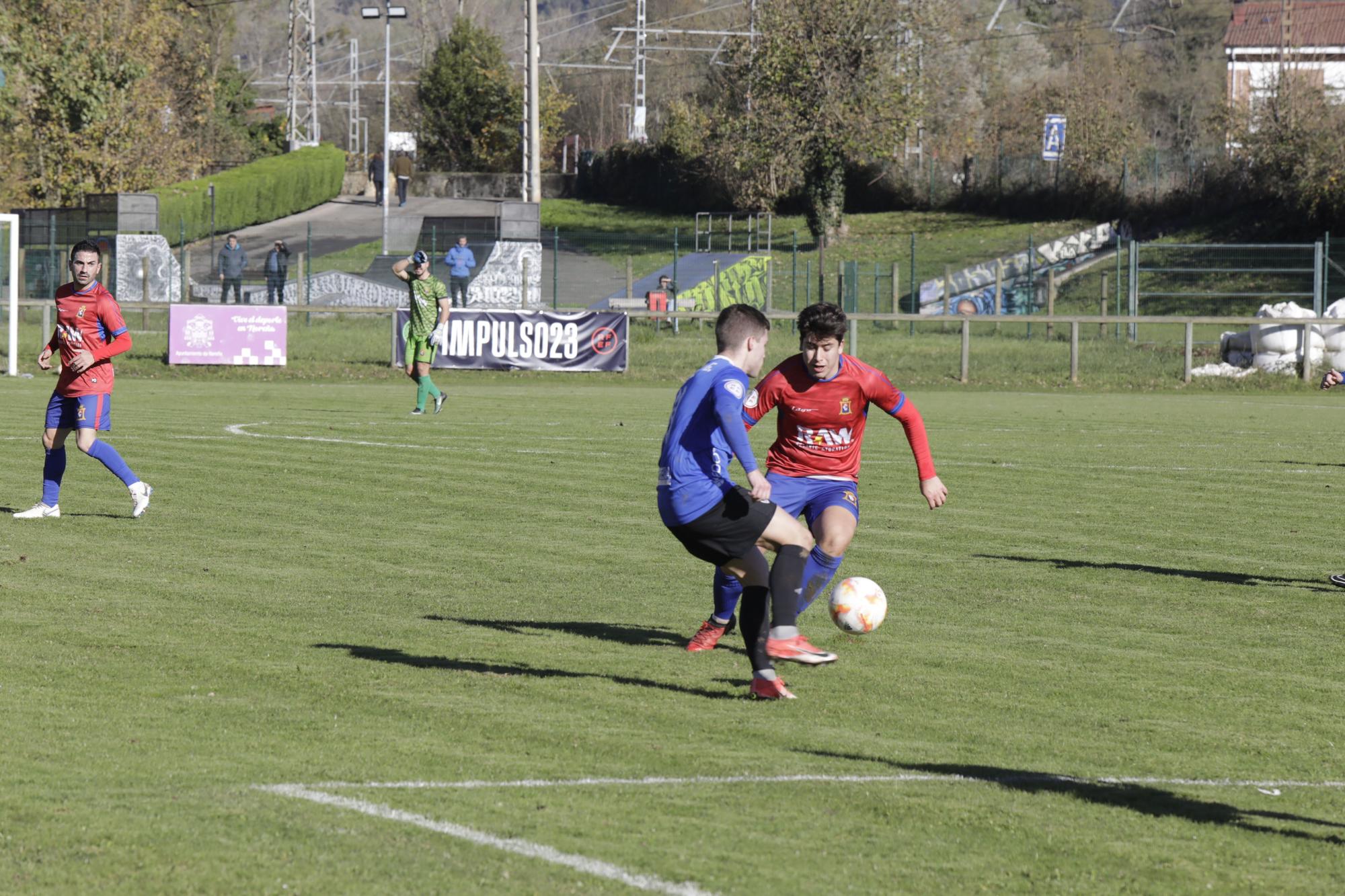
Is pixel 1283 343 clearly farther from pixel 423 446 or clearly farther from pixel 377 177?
pixel 377 177

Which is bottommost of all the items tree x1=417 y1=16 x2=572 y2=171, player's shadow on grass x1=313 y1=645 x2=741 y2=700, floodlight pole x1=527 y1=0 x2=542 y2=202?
player's shadow on grass x1=313 y1=645 x2=741 y2=700

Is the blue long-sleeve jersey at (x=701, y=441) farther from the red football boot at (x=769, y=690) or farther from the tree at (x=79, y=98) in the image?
the tree at (x=79, y=98)

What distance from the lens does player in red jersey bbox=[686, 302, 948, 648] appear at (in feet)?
27.3

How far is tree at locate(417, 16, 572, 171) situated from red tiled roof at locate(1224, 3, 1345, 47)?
3688 centimetres

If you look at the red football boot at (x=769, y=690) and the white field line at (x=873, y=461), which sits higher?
the white field line at (x=873, y=461)

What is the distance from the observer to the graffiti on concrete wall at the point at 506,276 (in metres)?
39.0

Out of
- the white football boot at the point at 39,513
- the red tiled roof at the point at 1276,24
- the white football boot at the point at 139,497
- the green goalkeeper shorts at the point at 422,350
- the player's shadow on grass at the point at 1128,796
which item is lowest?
the player's shadow on grass at the point at 1128,796

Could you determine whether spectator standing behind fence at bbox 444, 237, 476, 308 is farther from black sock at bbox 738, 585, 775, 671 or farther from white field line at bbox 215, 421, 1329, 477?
black sock at bbox 738, 585, 775, 671

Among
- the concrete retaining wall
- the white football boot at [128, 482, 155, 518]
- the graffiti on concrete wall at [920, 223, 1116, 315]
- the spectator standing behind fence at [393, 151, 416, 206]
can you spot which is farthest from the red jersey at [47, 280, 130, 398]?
the concrete retaining wall

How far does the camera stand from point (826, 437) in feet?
28.0

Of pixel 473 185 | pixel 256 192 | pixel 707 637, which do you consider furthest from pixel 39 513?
pixel 473 185

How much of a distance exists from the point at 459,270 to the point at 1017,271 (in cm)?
2038

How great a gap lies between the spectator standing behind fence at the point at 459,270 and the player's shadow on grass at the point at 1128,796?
30980 mm

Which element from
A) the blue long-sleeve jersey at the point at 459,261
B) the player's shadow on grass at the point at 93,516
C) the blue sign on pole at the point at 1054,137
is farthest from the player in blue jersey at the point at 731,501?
the blue sign on pole at the point at 1054,137
